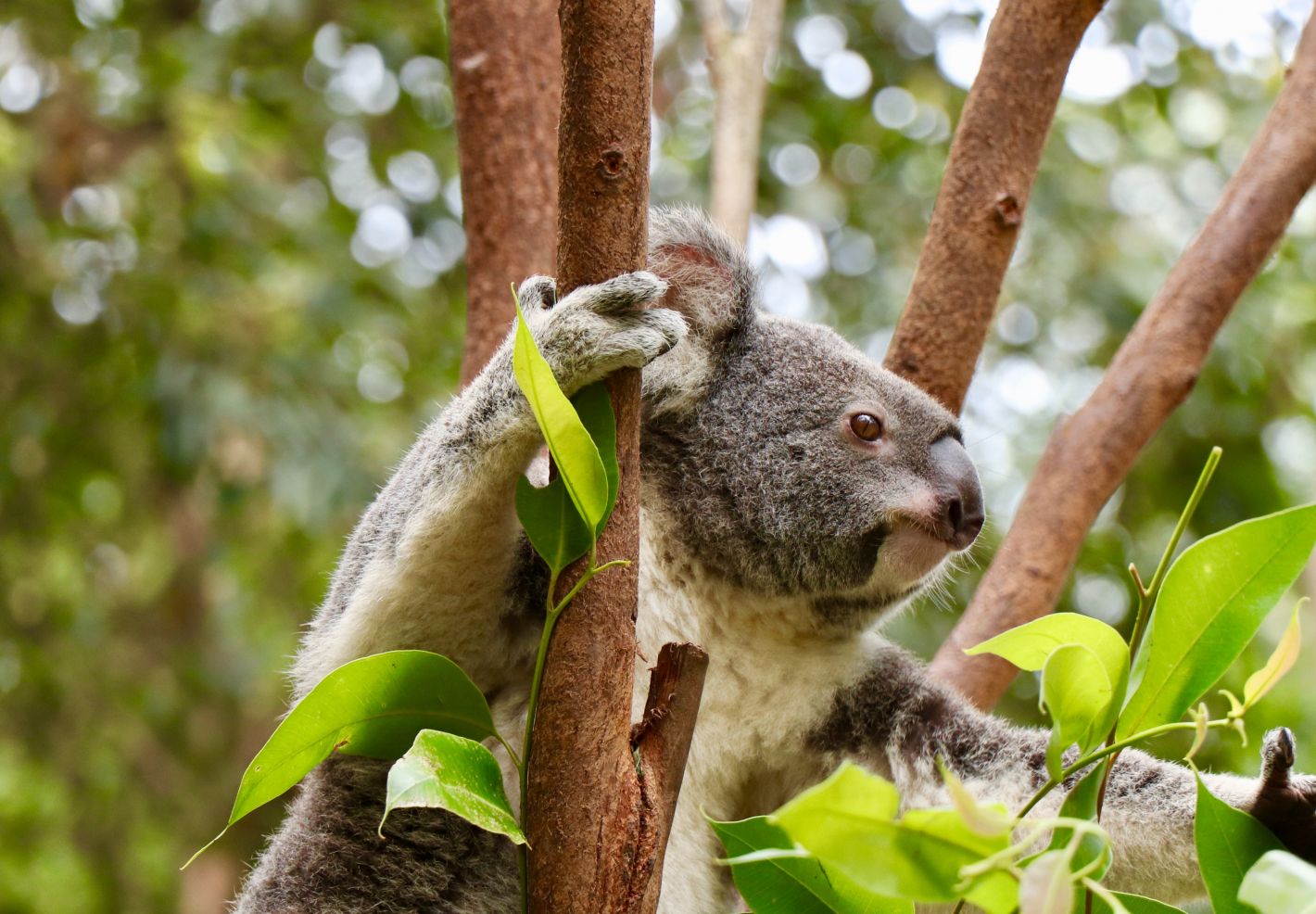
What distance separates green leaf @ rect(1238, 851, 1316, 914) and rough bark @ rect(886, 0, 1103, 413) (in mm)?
1804

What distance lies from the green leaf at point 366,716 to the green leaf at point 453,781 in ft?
0.37

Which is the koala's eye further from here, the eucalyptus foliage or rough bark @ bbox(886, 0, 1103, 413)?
the eucalyptus foliage

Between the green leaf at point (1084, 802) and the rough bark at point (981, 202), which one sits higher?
the rough bark at point (981, 202)

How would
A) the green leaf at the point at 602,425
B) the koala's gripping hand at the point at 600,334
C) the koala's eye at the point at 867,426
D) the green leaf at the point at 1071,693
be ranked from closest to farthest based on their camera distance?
the green leaf at the point at 1071,693 < the green leaf at the point at 602,425 < the koala's gripping hand at the point at 600,334 < the koala's eye at the point at 867,426

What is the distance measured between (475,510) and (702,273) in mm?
775

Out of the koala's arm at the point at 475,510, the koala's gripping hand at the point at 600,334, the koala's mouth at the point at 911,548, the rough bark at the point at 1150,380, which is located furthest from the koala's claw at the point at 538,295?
the rough bark at the point at 1150,380

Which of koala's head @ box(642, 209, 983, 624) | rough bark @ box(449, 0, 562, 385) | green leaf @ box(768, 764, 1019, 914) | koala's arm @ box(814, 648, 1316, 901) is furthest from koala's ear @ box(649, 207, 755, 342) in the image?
green leaf @ box(768, 764, 1019, 914)

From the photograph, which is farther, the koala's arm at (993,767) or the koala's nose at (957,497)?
the koala's nose at (957,497)

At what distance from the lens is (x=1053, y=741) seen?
104cm

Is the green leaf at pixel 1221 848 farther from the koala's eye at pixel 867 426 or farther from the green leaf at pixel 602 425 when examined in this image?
the koala's eye at pixel 867 426

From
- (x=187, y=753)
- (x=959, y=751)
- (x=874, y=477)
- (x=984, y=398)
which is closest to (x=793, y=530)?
(x=874, y=477)

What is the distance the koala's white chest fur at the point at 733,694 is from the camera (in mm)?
2090

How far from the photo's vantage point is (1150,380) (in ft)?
8.71

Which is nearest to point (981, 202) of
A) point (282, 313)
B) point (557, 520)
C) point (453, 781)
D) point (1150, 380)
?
point (1150, 380)
